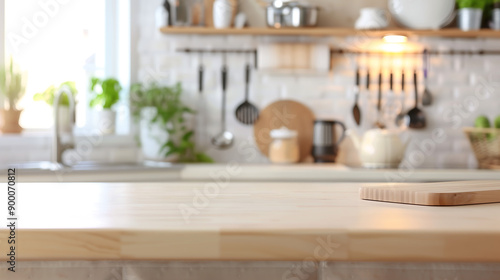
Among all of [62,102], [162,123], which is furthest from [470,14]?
[62,102]

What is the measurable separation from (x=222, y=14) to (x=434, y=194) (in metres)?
2.57

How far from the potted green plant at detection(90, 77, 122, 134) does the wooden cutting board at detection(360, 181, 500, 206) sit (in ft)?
8.24

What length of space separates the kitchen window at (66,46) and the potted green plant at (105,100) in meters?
0.10

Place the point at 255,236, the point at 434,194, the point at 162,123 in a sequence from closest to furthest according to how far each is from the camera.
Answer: the point at 255,236
the point at 434,194
the point at 162,123

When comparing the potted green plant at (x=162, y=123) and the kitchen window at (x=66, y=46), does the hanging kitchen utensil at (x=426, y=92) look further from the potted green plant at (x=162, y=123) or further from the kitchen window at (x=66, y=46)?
the kitchen window at (x=66, y=46)

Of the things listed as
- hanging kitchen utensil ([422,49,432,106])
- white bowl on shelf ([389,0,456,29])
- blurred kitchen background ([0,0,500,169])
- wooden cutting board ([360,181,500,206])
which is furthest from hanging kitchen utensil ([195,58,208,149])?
wooden cutting board ([360,181,500,206])

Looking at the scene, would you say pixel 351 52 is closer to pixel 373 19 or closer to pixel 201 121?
pixel 373 19

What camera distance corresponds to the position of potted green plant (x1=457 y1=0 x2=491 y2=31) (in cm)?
331

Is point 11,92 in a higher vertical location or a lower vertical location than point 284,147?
higher

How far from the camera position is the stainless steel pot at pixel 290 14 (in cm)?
327

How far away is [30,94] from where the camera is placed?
11.3ft

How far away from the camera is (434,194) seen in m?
0.92

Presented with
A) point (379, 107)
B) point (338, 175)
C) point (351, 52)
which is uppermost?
point (351, 52)

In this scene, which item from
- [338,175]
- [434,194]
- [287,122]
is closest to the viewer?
[434,194]
